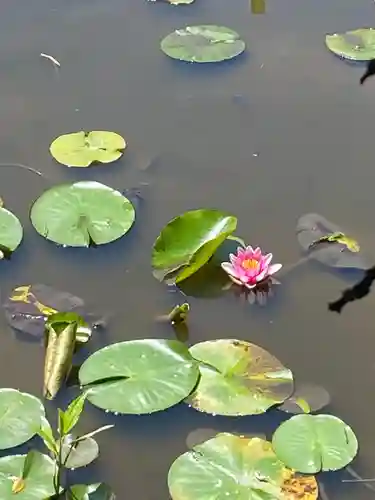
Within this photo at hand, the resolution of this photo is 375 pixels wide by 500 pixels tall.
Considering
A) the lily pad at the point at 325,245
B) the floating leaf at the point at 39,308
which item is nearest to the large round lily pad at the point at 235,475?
the floating leaf at the point at 39,308

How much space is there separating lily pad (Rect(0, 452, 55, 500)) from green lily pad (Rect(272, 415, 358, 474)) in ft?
1.69

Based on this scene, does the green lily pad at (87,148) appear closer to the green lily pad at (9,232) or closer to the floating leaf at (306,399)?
the green lily pad at (9,232)

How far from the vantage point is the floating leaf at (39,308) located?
7.13 feet

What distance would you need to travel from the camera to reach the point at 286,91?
302 cm

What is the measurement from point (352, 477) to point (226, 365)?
40cm

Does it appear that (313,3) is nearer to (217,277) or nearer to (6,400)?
(217,277)

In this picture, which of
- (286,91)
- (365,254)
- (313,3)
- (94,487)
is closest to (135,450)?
(94,487)

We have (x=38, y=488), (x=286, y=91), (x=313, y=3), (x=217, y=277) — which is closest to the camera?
(x=38, y=488)

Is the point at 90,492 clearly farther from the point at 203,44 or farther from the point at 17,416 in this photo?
the point at 203,44

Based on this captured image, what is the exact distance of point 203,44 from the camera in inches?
125

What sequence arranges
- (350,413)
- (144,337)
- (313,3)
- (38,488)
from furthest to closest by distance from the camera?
(313,3) < (144,337) < (350,413) < (38,488)

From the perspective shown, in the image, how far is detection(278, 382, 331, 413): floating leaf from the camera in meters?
2.00

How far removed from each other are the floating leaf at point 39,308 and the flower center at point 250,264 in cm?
43

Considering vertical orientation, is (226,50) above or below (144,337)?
above
